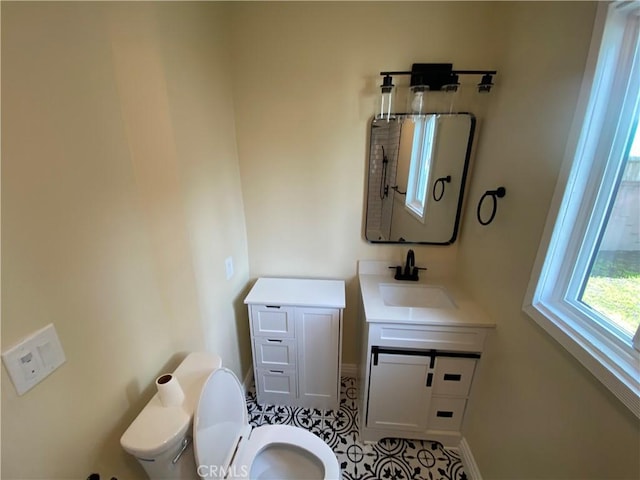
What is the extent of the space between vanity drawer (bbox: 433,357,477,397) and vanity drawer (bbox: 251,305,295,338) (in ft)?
2.83

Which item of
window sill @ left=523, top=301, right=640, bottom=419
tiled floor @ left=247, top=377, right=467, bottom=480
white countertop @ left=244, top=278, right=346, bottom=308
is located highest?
window sill @ left=523, top=301, right=640, bottom=419

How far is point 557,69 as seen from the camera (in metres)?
0.97

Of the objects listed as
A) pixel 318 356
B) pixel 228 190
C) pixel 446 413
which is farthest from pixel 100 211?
pixel 446 413

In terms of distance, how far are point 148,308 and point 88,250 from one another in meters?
0.33

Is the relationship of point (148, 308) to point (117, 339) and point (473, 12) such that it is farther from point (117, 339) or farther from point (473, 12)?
point (473, 12)

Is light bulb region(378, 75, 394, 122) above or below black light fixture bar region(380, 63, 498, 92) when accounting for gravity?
below

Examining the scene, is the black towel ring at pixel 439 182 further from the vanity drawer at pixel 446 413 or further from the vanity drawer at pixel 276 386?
the vanity drawer at pixel 276 386

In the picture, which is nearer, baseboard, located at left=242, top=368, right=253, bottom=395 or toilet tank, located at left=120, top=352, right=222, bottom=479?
toilet tank, located at left=120, top=352, right=222, bottom=479

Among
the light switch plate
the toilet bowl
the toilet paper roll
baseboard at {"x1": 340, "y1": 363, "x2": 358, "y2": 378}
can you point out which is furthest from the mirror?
the light switch plate

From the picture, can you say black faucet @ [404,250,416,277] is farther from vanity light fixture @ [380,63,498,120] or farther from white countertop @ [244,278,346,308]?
vanity light fixture @ [380,63,498,120]

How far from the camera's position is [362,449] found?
1.58 m

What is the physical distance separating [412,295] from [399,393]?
589mm

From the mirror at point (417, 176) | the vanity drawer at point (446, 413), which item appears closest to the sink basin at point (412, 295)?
the mirror at point (417, 176)

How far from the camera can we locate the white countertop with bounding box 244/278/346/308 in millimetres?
1576
